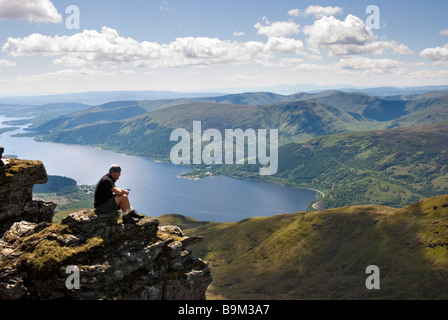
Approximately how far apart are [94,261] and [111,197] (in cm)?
432

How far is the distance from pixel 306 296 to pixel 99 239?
170 meters

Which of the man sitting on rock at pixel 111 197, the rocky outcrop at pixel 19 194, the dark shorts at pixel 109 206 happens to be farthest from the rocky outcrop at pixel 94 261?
the man sitting on rock at pixel 111 197

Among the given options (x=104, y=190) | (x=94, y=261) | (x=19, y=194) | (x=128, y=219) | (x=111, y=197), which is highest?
(x=104, y=190)

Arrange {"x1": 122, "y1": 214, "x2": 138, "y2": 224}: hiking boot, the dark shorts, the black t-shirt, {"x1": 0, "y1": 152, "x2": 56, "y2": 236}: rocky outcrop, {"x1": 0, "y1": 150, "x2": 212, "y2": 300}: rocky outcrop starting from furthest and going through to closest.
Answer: {"x1": 0, "y1": 152, "x2": 56, "y2": 236}: rocky outcrop < {"x1": 122, "y1": 214, "x2": 138, "y2": 224}: hiking boot < the dark shorts < the black t-shirt < {"x1": 0, "y1": 150, "x2": 212, "y2": 300}: rocky outcrop

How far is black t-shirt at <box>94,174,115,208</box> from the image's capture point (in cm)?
2384

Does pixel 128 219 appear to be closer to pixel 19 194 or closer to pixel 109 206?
pixel 109 206

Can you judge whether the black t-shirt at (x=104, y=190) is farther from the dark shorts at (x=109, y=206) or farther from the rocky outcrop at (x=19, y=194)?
the rocky outcrop at (x=19, y=194)

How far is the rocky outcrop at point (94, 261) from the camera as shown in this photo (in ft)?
70.3

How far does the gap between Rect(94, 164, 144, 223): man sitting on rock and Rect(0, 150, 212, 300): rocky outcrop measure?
21.8 inches

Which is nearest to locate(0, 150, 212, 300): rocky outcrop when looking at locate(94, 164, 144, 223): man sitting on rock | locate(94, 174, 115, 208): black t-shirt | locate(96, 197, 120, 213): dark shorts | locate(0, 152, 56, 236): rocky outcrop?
locate(0, 152, 56, 236): rocky outcrop

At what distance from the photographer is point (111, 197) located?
24.6 meters

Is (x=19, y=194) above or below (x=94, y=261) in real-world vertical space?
above

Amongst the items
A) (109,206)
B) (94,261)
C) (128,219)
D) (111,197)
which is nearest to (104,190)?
(111,197)

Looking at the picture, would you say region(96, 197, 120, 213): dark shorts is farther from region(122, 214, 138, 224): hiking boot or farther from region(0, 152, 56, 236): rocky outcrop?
region(0, 152, 56, 236): rocky outcrop
